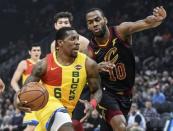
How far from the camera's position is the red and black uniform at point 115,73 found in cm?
812

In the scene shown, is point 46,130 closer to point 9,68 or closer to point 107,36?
point 107,36

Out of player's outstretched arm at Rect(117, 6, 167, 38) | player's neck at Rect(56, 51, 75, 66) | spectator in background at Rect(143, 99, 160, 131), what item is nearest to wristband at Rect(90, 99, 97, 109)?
player's neck at Rect(56, 51, 75, 66)

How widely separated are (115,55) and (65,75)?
48.2 inches

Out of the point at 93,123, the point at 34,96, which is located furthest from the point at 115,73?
the point at 93,123

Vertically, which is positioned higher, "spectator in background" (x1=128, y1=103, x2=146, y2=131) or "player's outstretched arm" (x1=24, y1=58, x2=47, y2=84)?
"player's outstretched arm" (x1=24, y1=58, x2=47, y2=84)

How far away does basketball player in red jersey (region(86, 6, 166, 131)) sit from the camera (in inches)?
313

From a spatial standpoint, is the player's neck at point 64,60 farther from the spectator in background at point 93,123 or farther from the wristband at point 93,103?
the spectator in background at point 93,123

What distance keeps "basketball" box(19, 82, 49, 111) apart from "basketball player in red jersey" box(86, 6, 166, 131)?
1.34 m

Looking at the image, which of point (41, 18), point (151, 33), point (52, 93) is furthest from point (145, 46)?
point (52, 93)

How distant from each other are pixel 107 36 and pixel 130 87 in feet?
2.70

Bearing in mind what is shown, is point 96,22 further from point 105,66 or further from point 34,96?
point 34,96

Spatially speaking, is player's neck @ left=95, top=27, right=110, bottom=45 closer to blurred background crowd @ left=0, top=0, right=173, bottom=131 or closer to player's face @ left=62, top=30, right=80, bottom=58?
player's face @ left=62, top=30, right=80, bottom=58

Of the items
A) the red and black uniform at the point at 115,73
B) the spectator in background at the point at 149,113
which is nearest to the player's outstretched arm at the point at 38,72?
the red and black uniform at the point at 115,73

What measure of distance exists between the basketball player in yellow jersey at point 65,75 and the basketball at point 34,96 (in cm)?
15
